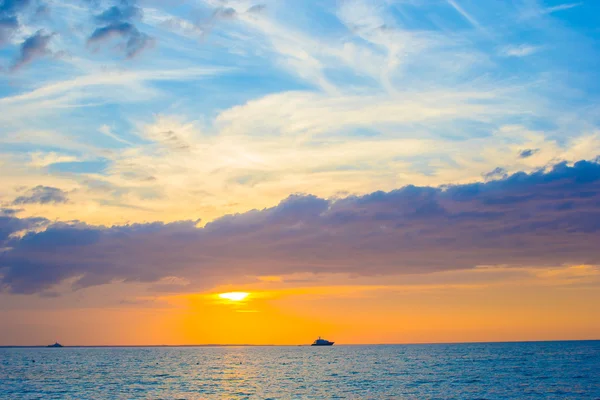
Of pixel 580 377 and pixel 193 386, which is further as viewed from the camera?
pixel 580 377

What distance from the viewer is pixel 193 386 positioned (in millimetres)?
116875

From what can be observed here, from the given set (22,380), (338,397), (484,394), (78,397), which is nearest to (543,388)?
(484,394)

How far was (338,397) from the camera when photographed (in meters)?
94.6

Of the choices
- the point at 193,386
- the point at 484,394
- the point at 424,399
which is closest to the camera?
the point at 424,399

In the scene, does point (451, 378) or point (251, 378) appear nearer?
point (451, 378)

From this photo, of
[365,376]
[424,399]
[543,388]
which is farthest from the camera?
[365,376]

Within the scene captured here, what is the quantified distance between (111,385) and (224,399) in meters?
39.8

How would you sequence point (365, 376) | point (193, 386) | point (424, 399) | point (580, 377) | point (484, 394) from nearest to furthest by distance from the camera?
1. point (424, 399)
2. point (484, 394)
3. point (193, 386)
4. point (580, 377)
5. point (365, 376)

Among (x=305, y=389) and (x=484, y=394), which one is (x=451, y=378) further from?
(x=305, y=389)

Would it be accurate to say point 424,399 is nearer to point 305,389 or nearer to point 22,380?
point 305,389

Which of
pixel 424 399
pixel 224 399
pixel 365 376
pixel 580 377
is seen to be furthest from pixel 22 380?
pixel 580 377

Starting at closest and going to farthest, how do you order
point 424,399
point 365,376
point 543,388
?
point 424,399 → point 543,388 → point 365,376

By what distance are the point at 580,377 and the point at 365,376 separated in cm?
4889

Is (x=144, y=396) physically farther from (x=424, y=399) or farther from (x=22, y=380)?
(x=22, y=380)
